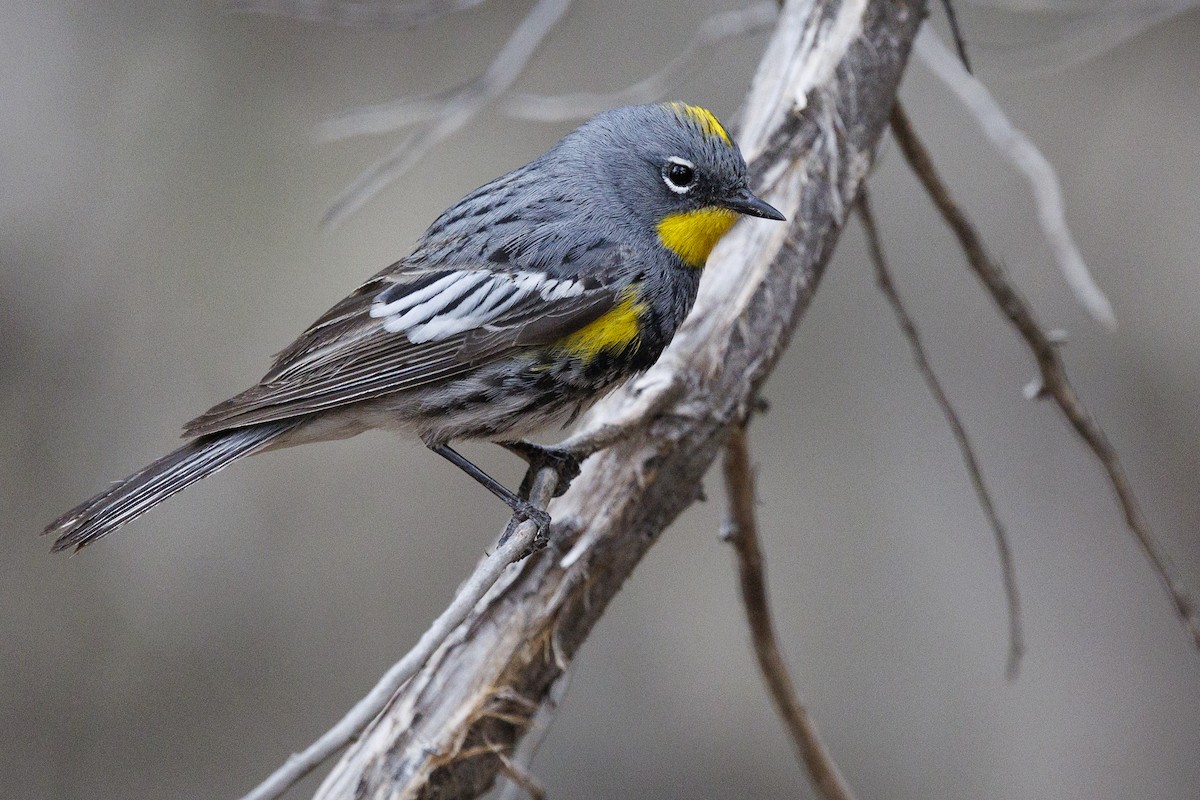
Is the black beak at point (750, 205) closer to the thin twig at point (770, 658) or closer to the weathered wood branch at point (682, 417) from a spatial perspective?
the weathered wood branch at point (682, 417)

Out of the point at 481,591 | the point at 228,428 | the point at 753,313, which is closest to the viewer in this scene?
the point at 481,591

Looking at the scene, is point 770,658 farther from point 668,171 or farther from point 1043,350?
point 668,171

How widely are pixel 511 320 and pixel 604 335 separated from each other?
241 millimetres

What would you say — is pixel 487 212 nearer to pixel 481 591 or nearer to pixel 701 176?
pixel 701 176

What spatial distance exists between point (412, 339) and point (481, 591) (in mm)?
976

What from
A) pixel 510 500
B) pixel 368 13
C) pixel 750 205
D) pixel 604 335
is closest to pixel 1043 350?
pixel 750 205

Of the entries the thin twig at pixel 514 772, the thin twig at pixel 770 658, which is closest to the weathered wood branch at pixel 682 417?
the thin twig at pixel 514 772

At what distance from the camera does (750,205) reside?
2.85 meters

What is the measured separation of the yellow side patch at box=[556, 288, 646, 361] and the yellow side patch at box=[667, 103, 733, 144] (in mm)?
540

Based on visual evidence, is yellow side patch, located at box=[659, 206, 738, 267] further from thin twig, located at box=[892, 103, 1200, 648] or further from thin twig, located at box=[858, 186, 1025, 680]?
thin twig, located at box=[892, 103, 1200, 648]

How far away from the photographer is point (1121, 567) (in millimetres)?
5191

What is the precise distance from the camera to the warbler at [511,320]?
2.79 metres

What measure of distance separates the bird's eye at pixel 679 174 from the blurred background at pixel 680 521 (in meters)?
2.24

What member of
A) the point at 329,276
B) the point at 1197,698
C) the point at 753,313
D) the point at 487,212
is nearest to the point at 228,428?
the point at 487,212
